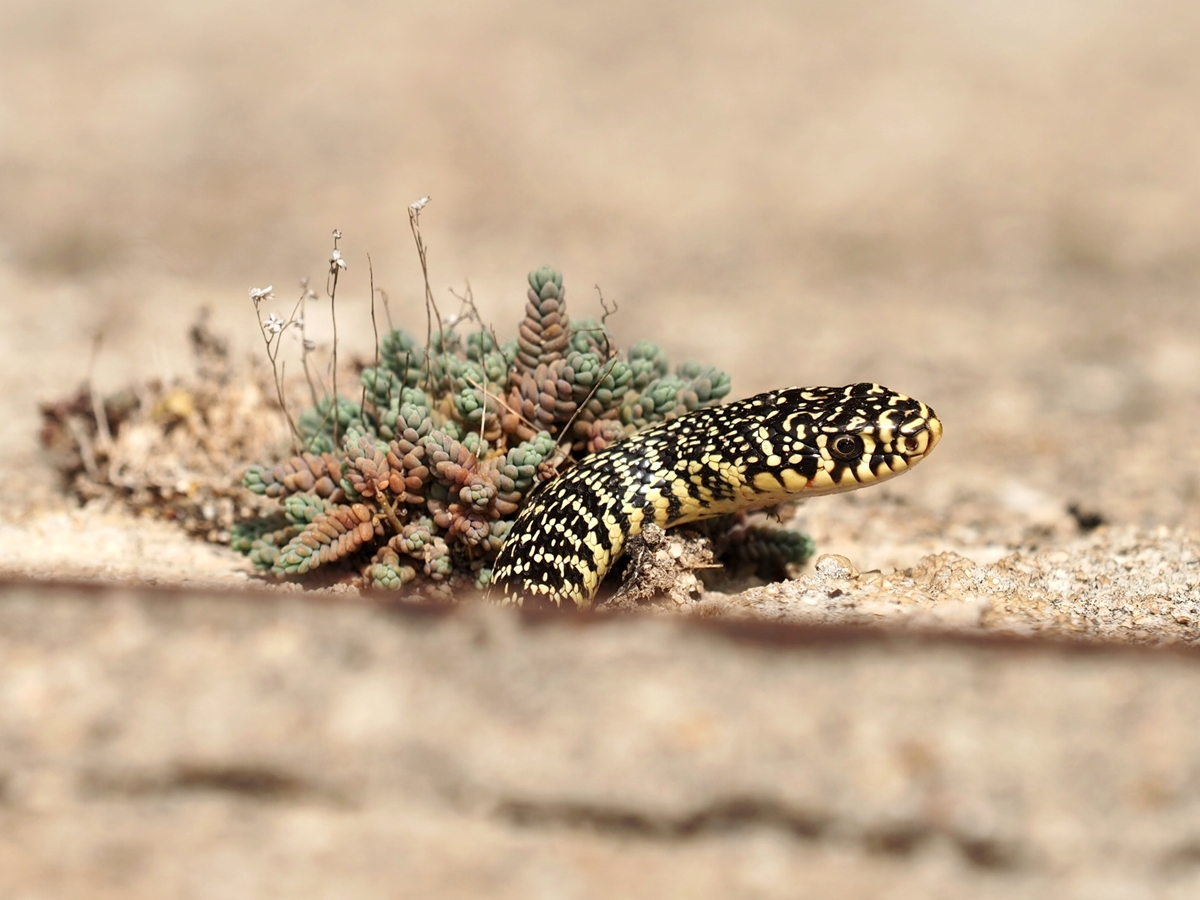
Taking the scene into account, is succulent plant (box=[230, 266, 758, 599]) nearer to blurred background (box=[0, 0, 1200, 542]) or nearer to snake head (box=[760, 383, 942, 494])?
snake head (box=[760, 383, 942, 494])

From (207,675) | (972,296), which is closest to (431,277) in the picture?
(972,296)

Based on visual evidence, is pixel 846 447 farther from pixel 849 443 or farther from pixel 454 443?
pixel 454 443

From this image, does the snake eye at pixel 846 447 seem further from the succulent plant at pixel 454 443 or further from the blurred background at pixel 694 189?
the blurred background at pixel 694 189

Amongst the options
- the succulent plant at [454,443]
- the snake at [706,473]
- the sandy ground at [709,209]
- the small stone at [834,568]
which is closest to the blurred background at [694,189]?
the sandy ground at [709,209]

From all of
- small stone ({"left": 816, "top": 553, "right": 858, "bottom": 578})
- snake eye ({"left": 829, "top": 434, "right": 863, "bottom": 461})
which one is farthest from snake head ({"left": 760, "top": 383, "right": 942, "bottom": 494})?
small stone ({"left": 816, "top": 553, "right": 858, "bottom": 578})

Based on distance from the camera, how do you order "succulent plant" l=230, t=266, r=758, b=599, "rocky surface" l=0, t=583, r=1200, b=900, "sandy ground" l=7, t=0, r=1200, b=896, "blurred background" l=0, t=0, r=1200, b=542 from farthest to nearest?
"blurred background" l=0, t=0, r=1200, b=542
"sandy ground" l=7, t=0, r=1200, b=896
"succulent plant" l=230, t=266, r=758, b=599
"rocky surface" l=0, t=583, r=1200, b=900

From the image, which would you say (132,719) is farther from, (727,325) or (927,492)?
(727,325)

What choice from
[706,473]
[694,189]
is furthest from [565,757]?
→ [694,189]
